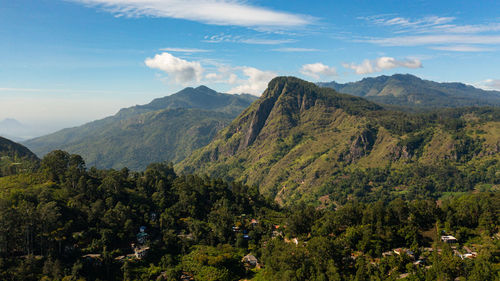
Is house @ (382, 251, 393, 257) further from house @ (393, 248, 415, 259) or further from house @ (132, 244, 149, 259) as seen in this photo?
house @ (132, 244, 149, 259)

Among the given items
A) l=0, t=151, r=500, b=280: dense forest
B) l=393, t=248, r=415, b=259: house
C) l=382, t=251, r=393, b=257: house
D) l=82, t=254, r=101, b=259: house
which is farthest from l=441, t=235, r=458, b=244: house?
l=82, t=254, r=101, b=259: house

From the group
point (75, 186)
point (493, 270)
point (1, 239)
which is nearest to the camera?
point (493, 270)

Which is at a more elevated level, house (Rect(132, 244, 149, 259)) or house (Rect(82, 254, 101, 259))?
house (Rect(82, 254, 101, 259))

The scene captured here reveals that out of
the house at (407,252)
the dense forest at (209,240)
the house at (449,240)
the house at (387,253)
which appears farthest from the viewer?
the house at (449,240)

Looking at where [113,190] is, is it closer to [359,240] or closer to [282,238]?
[282,238]

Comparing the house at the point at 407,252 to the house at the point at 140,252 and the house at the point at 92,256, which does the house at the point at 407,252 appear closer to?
the house at the point at 140,252

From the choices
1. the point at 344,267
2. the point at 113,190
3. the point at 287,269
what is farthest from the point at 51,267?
the point at 344,267

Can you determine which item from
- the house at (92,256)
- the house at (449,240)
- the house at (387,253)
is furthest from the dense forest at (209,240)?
the house at (449,240)

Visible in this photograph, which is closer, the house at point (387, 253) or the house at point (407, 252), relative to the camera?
the house at point (407, 252)
